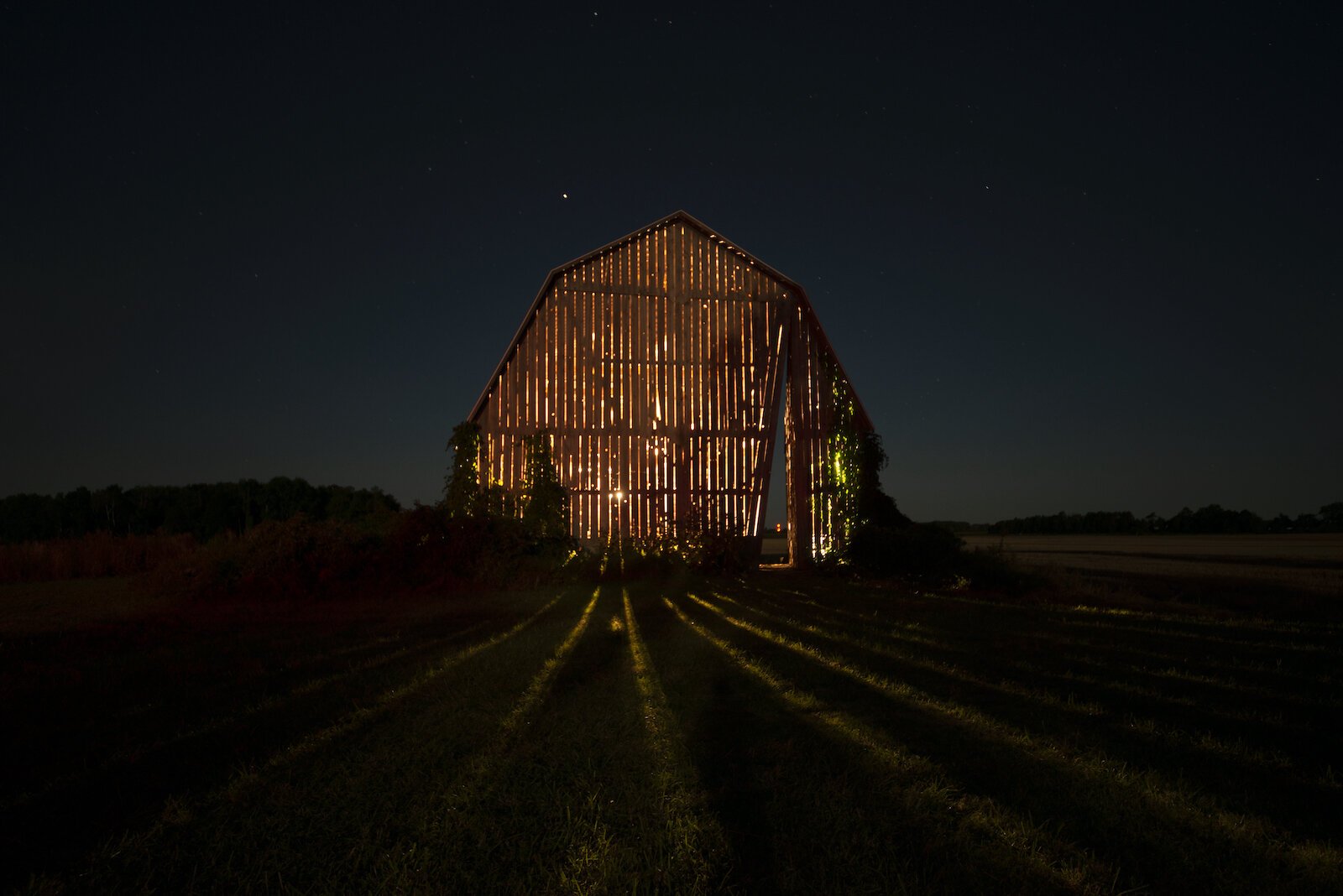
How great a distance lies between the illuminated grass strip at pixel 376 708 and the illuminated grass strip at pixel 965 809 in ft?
7.04

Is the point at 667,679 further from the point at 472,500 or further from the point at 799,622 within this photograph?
the point at 472,500

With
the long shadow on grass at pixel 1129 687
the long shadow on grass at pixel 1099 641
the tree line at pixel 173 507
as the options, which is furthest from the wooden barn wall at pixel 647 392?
the tree line at pixel 173 507

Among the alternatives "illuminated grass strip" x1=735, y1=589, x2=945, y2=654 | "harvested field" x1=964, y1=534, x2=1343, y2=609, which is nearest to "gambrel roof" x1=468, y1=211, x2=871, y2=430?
"harvested field" x1=964, y1=534, x2=1343, y2=609

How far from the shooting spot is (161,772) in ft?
8.97

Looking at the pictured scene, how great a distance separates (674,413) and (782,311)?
12.2ft

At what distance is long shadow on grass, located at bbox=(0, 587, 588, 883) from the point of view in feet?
7.13

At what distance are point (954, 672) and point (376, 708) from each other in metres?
3.47

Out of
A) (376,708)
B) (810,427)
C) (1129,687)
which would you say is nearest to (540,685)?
(376,708)

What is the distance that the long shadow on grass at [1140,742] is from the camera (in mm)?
2369

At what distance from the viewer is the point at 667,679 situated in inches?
169

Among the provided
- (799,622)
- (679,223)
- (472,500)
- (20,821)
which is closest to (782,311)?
(679,223)

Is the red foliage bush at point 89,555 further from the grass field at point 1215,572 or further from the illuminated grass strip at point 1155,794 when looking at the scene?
the grass field at point 1215,572

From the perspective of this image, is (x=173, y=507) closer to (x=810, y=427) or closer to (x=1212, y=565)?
(x=810, y=427)

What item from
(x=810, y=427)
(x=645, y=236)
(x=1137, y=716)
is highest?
(x=645, y=236)
